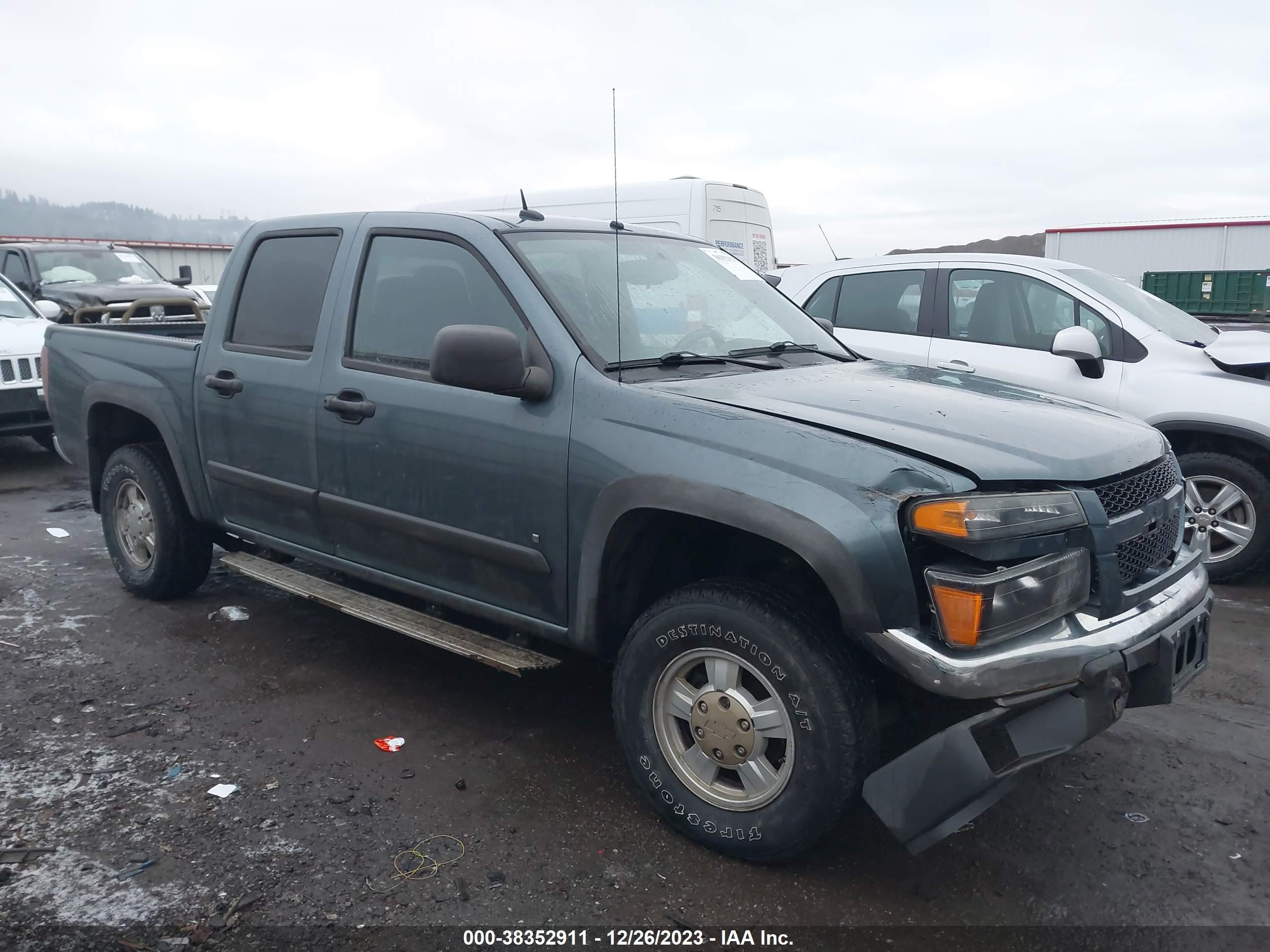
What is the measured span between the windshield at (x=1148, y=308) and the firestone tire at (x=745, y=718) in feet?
14.0

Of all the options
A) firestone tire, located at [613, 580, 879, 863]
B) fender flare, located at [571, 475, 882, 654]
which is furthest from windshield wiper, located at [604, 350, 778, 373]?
firestone tire, located at [613, 580, 879, 863]

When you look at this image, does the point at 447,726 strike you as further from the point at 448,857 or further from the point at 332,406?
the point at 332,406

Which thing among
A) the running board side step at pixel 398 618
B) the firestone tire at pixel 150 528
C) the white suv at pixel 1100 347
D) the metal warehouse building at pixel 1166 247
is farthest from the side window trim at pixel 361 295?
the metal warehouse building at pixel 1166 247

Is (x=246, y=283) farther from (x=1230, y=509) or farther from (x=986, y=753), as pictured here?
(x=1230, y=509)

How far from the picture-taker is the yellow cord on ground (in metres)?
2.83

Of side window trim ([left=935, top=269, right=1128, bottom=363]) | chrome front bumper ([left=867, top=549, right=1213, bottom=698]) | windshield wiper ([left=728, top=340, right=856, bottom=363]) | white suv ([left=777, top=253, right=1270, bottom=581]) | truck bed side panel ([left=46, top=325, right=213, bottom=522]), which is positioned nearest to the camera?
chrome front bumper ([left=867, top=549, right=1213, bottom=698])

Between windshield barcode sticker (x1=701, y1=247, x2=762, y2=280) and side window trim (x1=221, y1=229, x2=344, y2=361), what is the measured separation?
153 centimetres

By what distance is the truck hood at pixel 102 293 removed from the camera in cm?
1244

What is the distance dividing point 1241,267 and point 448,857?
29708 mm

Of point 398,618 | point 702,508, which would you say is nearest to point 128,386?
point 398,618

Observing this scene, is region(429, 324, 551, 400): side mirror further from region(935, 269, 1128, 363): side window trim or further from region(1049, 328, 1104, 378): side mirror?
region(935, 269, 1128, 363): side window trim

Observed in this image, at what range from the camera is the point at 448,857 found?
2932mm

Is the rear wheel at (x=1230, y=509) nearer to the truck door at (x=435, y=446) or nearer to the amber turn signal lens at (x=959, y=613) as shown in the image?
the amber turn signal lens at (x=959, y=613)

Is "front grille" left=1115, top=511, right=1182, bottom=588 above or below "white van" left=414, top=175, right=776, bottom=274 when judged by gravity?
below
